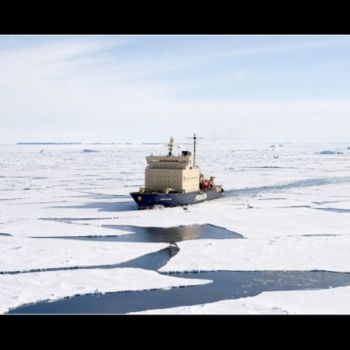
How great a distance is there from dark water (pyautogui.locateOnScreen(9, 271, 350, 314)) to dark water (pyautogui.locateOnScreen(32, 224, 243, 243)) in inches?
123

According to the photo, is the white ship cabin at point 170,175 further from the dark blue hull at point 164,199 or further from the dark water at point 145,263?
the dark water at point 145,263

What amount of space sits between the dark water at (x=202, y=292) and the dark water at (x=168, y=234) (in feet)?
10.3

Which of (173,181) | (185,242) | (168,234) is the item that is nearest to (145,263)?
(185,242)

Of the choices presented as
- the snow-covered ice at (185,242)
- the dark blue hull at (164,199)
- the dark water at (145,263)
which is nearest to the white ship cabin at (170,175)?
the dark blue hull at (164,199)

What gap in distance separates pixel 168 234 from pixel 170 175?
5.96 m

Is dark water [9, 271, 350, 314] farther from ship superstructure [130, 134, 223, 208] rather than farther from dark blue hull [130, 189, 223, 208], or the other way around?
ship superstructure [130, 134, 223, 208]

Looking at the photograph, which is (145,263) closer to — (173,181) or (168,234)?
(168,234)

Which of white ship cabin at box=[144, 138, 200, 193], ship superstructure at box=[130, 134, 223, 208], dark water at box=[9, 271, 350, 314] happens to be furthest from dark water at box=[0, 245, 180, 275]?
white ship cabin at box=[144, 138, 200, 193]

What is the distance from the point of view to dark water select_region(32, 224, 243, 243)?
10.7 meters

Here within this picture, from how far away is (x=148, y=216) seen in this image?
1414 cm
